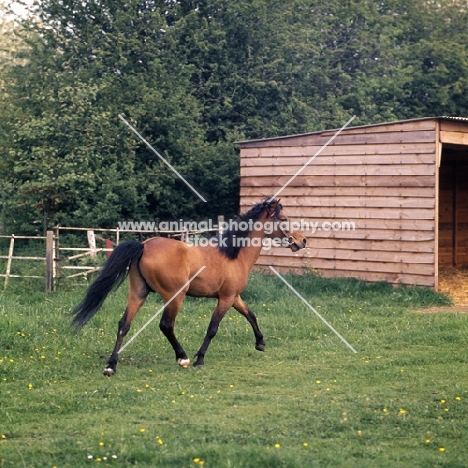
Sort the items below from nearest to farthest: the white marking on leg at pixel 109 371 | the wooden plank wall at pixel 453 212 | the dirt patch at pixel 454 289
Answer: the white marking on leg at pixel 109 371 < the dirt patch at pixel 454 289 < the wooden plank wall at pixel 453 212

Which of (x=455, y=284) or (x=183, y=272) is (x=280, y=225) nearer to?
(x=183, y=272)

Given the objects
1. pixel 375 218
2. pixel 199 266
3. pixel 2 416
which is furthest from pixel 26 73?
pixel 2 416

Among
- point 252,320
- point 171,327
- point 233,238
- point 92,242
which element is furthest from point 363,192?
point 171,327

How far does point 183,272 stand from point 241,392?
200 cm

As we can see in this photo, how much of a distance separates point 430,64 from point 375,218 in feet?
47.2

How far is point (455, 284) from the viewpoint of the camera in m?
16.5

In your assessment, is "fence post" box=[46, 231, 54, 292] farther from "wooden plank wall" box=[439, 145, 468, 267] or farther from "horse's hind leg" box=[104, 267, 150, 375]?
"wooden plank wall" box=[439, 145, 468, 267]

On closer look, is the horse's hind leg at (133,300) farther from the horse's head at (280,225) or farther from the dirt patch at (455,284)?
the dirt patch at (455,284)


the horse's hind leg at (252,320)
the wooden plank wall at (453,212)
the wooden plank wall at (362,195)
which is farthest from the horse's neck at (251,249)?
the wooden plank wall at (453,212)

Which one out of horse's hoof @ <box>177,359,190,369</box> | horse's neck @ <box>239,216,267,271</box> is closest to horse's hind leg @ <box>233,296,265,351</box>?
horse's neck @ <box>239,216,267,271</box>

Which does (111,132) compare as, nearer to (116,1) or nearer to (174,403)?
(116,1)

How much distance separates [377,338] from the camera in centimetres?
1048

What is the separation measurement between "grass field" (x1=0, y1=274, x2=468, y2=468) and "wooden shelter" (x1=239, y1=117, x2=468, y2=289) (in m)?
2.22

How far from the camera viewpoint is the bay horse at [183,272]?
351 inches
